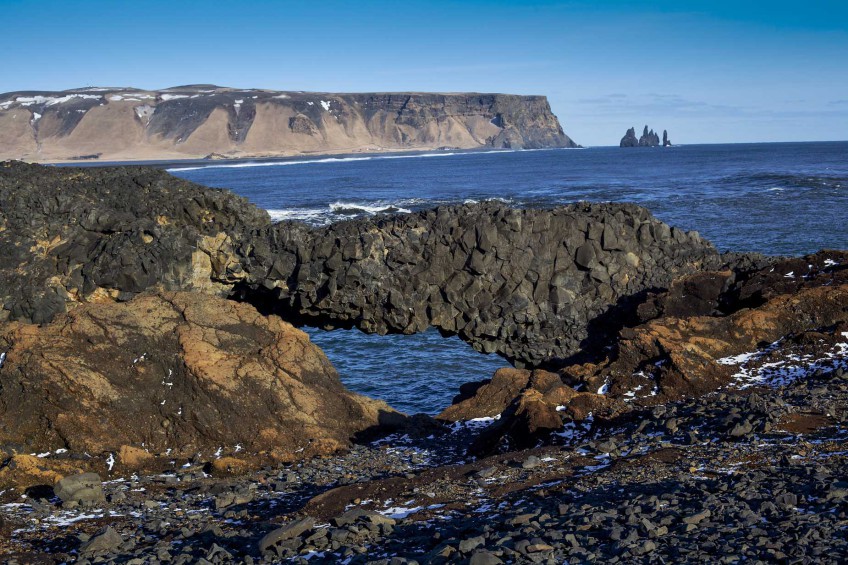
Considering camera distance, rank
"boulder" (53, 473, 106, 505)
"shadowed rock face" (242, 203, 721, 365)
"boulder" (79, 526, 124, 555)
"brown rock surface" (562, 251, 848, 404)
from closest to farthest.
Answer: "boulder" (79, 526, 124, 555) < "boulder" (53, 473, 106, 505) < "brown rock surface" (562, 251, 848, 404) < "shadowed rock face" (242, 203, 721, 365)

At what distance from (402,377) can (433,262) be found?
146 inches

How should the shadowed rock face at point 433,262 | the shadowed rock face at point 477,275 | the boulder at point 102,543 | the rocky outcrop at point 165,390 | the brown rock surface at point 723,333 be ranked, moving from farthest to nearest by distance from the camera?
the shadowed rock face at point 477,275 → the shadowed rock face at point 433,262 → the brown rock surface at point 723,333 → the rocky outcrop at point 165,390 → the boulder at point 102,543

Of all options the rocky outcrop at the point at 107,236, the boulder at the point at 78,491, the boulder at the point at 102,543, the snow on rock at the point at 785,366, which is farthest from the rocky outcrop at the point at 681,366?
the rocky outcrop at the point at 107,236

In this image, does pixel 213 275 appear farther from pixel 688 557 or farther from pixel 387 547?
pixel 688 557

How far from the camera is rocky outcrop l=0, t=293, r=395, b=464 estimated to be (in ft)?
39.8

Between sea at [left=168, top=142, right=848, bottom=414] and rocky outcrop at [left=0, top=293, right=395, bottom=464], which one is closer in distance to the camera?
rocky outcrop at [left=0, top=293, right=395, bottom=464]

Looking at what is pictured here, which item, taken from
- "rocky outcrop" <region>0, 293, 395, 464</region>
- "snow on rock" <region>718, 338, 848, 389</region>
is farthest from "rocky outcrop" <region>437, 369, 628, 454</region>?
"snow on rock" <region>718, 338, 848, 389</region>

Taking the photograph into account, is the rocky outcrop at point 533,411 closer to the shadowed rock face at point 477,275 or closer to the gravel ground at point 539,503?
the gravel ground at point 539,503

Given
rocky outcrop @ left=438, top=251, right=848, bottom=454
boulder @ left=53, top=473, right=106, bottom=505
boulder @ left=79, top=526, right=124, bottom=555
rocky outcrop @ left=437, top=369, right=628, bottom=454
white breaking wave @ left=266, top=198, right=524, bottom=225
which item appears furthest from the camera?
white breaking wave @ left=266, top=198, right=524, bottom=225

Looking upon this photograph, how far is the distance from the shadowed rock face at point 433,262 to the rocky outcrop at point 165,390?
403cm

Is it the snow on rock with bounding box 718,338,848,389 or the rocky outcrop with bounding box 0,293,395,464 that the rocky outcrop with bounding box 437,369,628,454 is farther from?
the snow on rock with bounding box 718,338,848,389

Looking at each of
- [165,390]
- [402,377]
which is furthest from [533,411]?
[402,377]

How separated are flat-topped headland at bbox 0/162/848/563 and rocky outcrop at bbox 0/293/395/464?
4 centimetres

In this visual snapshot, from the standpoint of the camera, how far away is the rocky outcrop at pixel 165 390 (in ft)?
39.8
